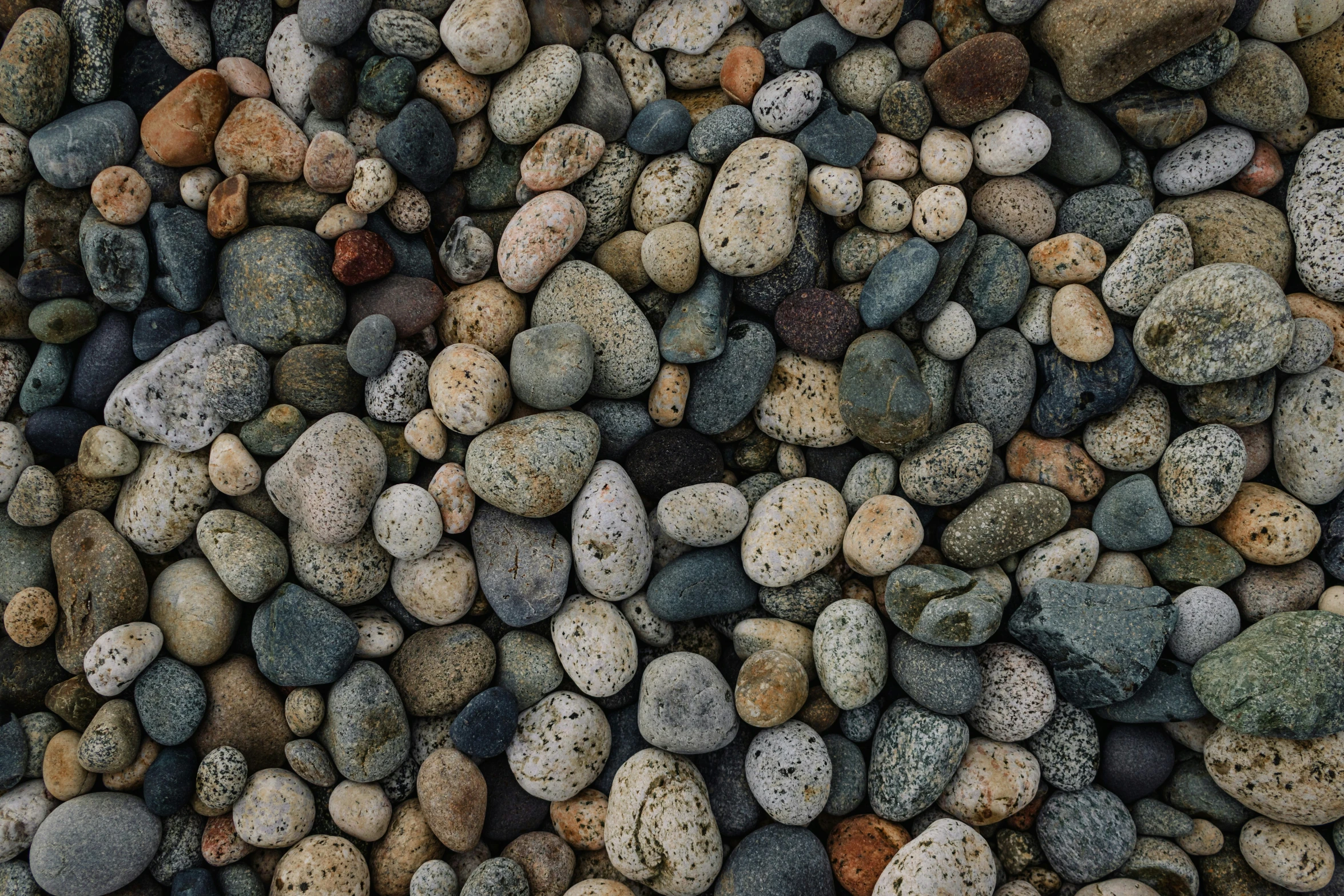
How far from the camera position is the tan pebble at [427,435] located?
2.97 m

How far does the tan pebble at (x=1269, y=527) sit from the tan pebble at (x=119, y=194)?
166 inches

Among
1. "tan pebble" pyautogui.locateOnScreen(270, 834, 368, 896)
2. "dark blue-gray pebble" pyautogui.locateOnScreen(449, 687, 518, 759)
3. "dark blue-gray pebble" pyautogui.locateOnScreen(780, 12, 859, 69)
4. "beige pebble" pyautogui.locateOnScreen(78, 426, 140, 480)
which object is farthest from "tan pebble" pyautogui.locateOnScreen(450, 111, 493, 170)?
"tan pebble" pyautogui.locateOnScreen(270, 834, 368, 896)

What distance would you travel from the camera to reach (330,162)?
2984 mm

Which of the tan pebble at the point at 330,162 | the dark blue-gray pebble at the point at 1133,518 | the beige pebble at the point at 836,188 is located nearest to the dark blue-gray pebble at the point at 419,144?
the tan pebble at the point at 330,162

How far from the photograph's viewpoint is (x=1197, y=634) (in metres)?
2.87

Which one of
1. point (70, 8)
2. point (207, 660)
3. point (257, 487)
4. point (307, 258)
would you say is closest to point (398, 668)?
point (207, 660)

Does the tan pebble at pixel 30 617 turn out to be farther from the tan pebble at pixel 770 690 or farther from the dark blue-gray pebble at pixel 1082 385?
the dark blue-gray pebble at pixel 1082 385

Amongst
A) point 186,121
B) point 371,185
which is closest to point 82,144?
point 186,121

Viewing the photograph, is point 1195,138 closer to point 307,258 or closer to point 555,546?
point 555,546

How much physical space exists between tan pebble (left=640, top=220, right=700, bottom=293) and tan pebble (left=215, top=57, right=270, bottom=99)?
5.32ft

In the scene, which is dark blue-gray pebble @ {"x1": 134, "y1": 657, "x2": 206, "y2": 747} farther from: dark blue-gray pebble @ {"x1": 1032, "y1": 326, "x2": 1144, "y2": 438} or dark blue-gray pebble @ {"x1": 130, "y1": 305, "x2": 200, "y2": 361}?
dark blue-gray pebble @ {"x1": 1032, "y1": 326, "x2": 1144, "y2": 438}

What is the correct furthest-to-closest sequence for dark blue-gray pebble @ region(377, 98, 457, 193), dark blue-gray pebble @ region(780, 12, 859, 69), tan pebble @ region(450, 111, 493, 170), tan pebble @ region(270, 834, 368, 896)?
tan pebble @ region(450, 111, 493, 170)
dark blue-gray pebble @ region(780, 12, 859, 69)
dark blue-gray pebble @ region(377, 98, 457, 193)
tan pebble @ region(270, 834, 368, 896)

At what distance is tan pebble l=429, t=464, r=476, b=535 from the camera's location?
9.75 feet

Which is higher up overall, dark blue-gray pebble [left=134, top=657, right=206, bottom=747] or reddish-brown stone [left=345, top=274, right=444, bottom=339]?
reddish-brown stone [left=345, top=274, right=444, bottom=339]
